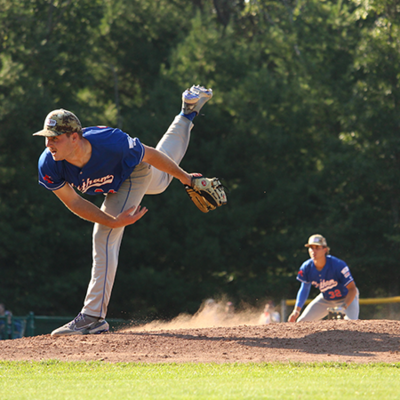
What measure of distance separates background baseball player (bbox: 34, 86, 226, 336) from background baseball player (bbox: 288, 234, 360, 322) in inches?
143

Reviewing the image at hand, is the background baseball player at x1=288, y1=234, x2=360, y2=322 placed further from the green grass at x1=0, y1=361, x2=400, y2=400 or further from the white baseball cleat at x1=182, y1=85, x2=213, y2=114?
the green grass at x1=0, y1=361, x2=400, y2=400

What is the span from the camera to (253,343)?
6.09 meters

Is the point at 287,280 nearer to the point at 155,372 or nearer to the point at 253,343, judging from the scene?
the point at 253,343

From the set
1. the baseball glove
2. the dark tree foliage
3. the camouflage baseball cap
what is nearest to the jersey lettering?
the camouflage baseball cap

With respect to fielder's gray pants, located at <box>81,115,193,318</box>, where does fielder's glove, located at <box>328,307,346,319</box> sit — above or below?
below

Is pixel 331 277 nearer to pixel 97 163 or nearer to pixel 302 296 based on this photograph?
pixel 302 296

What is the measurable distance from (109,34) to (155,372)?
27.0 meters

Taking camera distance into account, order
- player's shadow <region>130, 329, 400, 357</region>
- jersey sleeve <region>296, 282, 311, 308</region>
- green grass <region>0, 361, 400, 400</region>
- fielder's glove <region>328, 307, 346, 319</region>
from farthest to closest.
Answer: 1. jersey sleeve <region>296, 282, 311, 308</region>
2. fielder's glove <region>328, 307, 346, 319</region>
3. player's shadow <region>130, 329, 400, 357</region>
4. green grass <region>0, 361, 400, 400</region>

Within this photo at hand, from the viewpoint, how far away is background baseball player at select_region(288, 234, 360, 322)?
A: 9.17m

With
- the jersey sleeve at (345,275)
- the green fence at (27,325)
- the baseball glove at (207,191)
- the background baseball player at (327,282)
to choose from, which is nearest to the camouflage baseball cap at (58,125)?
the baseball glove at (207,191)

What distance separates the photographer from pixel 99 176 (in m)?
5.87

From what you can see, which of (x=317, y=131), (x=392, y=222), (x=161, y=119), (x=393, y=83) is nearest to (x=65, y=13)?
(x=161, y=119)

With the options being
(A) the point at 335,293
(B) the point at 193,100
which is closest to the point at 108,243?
(B) the point at 193,100

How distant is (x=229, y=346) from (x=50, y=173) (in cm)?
228
